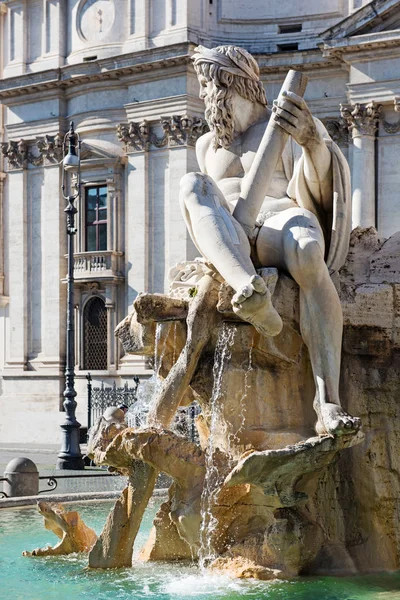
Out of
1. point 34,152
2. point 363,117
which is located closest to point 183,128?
point 363,117

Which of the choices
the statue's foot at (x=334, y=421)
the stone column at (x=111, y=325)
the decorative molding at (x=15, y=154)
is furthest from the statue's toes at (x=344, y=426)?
the decorative molding at (x=15, y=154)

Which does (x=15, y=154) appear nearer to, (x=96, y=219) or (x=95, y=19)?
(x=96, y=219)

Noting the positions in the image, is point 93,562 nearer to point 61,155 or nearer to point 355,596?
point 355,596

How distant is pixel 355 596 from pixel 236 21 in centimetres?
3427

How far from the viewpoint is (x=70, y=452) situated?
24.6 meters

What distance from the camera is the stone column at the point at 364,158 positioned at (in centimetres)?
3753

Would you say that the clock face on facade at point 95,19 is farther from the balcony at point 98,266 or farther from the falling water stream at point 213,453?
the falling water stream at point 213,453

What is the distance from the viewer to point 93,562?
9.19 m

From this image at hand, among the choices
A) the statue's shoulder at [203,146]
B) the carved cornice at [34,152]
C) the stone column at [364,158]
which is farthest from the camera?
the carved cornice at [34,152]

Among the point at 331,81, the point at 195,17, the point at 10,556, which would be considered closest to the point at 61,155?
the point at 195,17

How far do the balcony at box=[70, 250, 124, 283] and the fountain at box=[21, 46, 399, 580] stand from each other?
31898 millimetres

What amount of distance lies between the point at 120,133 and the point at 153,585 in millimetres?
33370

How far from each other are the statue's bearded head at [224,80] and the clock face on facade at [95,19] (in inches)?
1313

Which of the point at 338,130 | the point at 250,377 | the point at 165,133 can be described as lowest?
the point at 250,377
